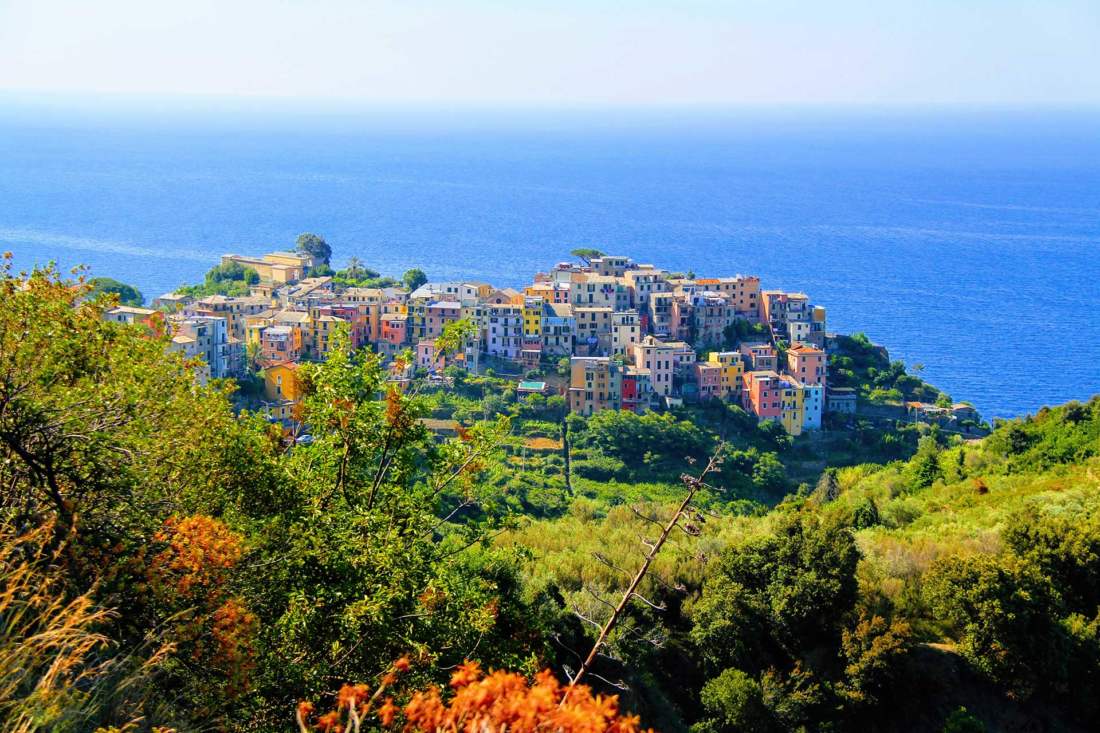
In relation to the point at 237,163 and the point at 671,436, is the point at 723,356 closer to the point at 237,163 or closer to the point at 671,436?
the point at 671,436

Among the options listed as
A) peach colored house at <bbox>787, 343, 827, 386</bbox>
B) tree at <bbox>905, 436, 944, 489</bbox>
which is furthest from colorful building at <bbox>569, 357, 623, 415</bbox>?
tree at <bbox>905, 436, 944, 489</bbox>

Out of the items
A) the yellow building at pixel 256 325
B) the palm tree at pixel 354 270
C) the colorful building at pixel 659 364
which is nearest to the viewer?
the colorful building at pixel 659 364

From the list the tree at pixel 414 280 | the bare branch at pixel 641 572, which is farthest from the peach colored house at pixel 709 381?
the bare branch at pixel 641 572

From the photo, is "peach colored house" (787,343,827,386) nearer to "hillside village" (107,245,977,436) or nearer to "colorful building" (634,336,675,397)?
"hillside village" (107,245,977,436)

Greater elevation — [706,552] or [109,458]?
[109,458]

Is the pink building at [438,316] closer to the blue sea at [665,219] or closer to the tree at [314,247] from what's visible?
the tree at [314,247]

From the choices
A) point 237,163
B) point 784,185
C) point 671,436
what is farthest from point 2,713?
point 237,163

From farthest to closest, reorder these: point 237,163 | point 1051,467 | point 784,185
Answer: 1. point 237,163
2. point 784,185
3. point 1051,467
